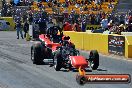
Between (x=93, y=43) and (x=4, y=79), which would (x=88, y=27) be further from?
(x=4, y=79)

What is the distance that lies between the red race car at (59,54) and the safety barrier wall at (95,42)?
216 inches

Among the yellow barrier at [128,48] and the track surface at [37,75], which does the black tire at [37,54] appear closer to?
the track surface at [37,75]

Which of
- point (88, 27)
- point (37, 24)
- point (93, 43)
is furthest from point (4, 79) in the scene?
point (88, 27)

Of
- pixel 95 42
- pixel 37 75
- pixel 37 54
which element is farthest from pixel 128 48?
pixel 37 75

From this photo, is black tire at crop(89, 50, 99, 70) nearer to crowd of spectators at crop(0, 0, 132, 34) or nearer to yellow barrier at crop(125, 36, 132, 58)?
yellow barrier at crop(125, 36, 132, 58)

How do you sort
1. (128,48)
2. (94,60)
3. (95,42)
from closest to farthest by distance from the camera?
(94,60) → (128,48) → (95,42)

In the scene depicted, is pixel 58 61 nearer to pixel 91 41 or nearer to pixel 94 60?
pixel 94 60

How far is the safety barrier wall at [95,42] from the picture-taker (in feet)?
72.8

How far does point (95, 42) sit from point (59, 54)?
10.6 m

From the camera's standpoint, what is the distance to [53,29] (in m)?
17.8

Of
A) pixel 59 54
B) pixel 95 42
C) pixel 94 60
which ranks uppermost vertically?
pixel 59 54

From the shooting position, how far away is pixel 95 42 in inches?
1013

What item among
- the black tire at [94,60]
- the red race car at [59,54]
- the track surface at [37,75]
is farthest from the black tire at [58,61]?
the black tire at [94,60]

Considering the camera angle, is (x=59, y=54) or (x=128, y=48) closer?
(x=59, y=54)
